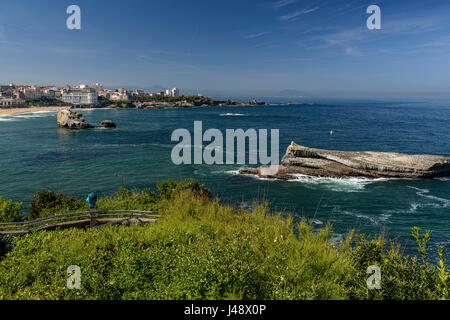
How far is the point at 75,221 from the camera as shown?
1055cm

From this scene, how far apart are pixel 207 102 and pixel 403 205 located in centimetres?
16780

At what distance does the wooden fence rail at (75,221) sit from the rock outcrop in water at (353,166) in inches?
792

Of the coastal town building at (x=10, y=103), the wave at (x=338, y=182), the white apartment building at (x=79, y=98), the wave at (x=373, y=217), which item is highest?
the white apartment building at (x=79, y=98)

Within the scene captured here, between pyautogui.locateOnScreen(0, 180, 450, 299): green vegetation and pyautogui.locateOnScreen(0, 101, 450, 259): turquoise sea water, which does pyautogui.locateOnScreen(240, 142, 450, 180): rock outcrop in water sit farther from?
pyautogui.locateOnScreen(0, 180, 450, 299): green vegetation

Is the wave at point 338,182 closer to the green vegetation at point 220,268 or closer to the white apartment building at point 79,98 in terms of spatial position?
the green vegetation at point 220,268

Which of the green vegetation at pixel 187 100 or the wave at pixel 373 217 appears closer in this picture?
the wave at pixel 373 217

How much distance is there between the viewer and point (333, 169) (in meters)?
30.5

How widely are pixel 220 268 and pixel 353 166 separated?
97.5ft

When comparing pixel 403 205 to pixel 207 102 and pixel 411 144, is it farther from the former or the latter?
pixel 207 102

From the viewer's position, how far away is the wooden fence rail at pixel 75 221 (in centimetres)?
974
